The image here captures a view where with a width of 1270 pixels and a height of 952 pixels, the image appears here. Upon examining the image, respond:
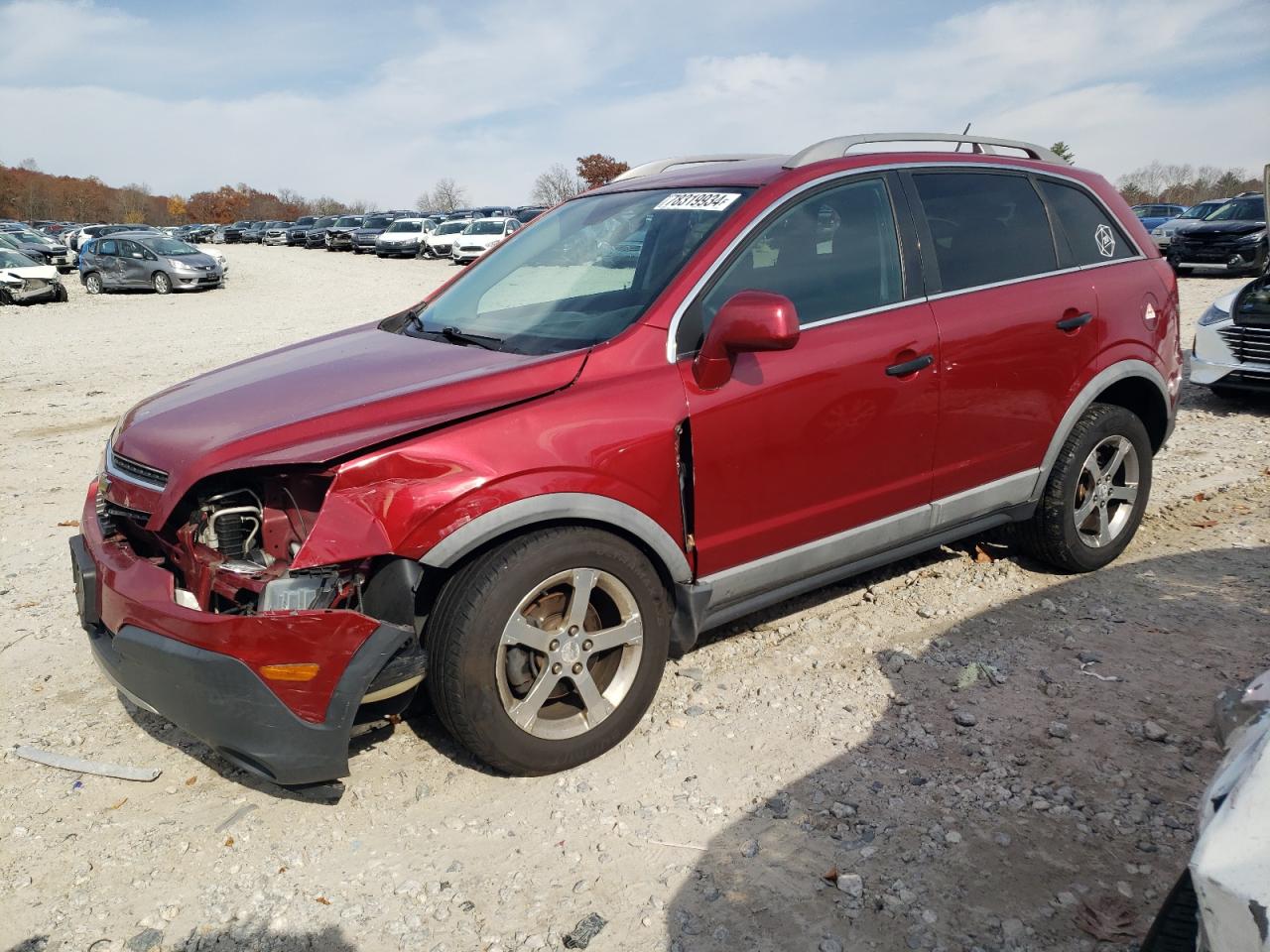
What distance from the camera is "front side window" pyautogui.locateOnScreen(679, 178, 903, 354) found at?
3.32 meters

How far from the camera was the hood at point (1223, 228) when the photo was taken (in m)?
19.2

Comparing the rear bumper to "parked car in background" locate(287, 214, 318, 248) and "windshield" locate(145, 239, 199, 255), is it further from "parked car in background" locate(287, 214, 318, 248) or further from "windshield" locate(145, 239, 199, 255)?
"parked car in background" locate(287, 214, 318, 248)

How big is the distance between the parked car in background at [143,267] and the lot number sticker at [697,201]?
22.9 meters

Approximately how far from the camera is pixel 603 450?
9.80 feet

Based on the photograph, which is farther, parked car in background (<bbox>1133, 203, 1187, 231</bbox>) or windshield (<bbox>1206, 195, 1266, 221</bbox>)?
parked car in background (<bbox>1133, 203, 1187, 231</bbox>)

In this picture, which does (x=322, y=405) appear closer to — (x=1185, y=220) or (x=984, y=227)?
(x=984, y=227)

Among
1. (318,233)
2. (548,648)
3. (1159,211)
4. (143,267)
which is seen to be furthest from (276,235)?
(548,648)

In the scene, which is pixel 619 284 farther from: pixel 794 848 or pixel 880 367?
pixel 794 848

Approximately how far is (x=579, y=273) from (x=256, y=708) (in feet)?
6.55

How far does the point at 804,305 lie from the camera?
11.4ft

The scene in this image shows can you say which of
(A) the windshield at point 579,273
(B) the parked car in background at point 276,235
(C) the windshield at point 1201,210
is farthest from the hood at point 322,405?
(B) the parked car in background at point 276,235

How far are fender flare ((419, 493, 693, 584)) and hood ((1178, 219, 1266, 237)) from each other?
2041cm

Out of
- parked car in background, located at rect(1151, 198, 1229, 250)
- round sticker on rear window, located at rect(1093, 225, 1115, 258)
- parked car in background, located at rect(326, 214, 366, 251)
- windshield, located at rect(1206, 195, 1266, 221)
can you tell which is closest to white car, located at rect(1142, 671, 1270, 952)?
round sticker on rear window, located at rect(1093, 225, 1115, 258)

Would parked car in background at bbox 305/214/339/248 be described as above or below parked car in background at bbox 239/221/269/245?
below
